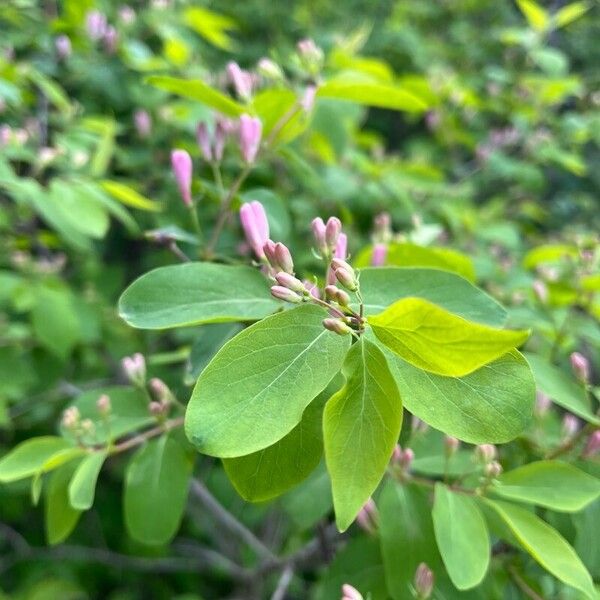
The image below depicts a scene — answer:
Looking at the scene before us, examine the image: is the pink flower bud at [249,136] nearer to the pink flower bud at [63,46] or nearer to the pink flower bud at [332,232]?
the pink flower bud at [332,232]

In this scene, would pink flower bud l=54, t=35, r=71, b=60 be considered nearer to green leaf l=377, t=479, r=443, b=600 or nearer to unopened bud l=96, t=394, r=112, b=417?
unopened bud l=96, t=394, r=112, b=417

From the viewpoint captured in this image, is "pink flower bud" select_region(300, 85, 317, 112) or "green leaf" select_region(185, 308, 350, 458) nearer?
"green leaf" select_region(185, 308, 350, 458)

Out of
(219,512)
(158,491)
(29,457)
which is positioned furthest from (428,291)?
(219,512)

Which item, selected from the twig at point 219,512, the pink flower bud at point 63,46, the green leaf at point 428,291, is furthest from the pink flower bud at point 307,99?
the pink flower bud at point 63,46

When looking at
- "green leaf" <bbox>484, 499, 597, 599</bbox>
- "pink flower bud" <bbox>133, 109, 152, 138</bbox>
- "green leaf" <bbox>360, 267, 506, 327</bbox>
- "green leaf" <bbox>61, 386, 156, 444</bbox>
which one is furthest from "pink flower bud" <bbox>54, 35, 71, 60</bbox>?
"green leaf" <bbox>484, 499, 597, 599</bbox>

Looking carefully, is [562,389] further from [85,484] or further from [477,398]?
[85,484]

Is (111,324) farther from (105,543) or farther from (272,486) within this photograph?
(272,486)

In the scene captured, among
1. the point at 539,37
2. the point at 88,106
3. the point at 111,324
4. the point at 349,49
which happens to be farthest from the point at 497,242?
the point at 88,106
